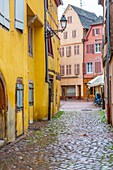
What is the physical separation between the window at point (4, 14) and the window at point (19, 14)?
2.93 feet

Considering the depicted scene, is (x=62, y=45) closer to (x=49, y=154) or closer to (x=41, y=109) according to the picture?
(x=41, y=109)

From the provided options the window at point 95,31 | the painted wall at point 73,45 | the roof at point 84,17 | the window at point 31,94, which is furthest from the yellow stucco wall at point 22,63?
the roof at point 84,17

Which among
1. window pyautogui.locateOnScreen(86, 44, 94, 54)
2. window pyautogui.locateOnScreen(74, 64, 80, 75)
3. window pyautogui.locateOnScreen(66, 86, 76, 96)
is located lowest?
window pyautogui.locateOnScreen(66, 86, 76, 96)

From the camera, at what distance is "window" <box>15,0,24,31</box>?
32.8 feet

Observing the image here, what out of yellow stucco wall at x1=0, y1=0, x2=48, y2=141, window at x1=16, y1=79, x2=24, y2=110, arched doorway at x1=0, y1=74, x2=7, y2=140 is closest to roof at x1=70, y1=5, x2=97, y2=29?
yellow stucco wall at x1=0, y1=0, x2=48, y2=141

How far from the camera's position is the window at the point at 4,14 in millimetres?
8453

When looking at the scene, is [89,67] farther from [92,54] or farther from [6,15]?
[6,15]

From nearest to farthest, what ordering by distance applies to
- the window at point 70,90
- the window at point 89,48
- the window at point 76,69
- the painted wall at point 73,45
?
the window at point 89,48 → the painted wall at point 73,45 → the window at point 76,69 → the window at point 70,90

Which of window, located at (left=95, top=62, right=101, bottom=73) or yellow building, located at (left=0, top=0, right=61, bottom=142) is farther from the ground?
window, located at (left=95, top=62, right=101, bottom=73)

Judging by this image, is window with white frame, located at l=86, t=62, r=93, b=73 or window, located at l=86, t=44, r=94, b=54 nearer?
window, located at l=86, t=44, r=94, b=54

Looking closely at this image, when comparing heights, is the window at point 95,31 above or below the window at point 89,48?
above

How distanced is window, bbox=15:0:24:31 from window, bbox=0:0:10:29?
2.93 feet

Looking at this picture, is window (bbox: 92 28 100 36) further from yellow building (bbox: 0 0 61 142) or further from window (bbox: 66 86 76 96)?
yellow building (bbox: 0 0 61 142)

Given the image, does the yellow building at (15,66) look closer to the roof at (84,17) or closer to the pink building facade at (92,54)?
the pink building facade at (92,54)
